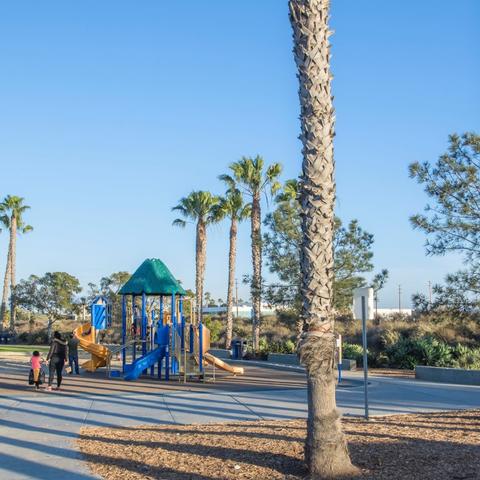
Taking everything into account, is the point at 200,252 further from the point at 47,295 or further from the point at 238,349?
the point at 47,295

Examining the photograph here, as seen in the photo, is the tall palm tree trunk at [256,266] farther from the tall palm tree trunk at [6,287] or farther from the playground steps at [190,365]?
the tall palm tree trunk at [6,287]

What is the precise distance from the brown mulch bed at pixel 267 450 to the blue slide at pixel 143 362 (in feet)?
32.9

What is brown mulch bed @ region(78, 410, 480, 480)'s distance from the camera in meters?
7.84

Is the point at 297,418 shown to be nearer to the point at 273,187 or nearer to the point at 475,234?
the point at 475,234

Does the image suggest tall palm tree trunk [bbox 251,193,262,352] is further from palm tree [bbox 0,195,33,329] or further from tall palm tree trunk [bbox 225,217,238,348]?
palm tree [bbox 0,195,33,329]

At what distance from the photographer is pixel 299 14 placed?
8.28 m

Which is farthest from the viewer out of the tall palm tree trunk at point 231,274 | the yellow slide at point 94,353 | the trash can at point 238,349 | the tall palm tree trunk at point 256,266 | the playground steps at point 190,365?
the tall palm tree trunk at point 231,274

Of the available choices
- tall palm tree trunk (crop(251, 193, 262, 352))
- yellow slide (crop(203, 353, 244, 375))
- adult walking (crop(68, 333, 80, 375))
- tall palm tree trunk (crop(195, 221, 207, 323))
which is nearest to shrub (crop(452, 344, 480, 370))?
yellow slide (crop(203, 353, 244, 375))

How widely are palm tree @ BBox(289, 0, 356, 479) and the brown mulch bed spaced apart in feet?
1.67

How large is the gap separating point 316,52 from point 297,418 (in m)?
6.83

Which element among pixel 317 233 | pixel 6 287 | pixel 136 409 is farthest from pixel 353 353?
pixel 6 287

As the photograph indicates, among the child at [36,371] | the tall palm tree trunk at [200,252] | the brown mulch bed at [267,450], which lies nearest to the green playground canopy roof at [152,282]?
the child at [36,371]

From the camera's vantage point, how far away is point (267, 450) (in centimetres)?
891

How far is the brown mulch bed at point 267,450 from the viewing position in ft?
25.7
